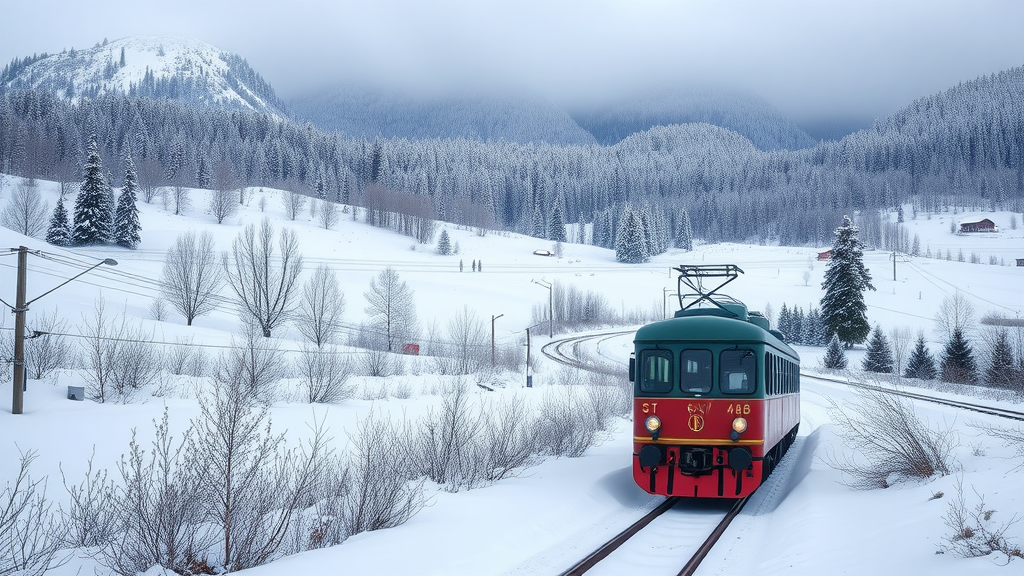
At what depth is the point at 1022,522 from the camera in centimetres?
786

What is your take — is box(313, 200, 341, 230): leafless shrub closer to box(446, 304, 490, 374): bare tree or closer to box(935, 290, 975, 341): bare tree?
box(446, 304, 490, 374): bare tree

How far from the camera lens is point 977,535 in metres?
8.06

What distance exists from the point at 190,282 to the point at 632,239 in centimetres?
9295

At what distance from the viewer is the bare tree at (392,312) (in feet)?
218

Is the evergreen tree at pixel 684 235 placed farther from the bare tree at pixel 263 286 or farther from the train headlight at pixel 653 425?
the train headlight at pixel 653 425

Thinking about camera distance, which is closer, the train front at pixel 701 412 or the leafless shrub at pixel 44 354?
the train front at pixel 701 412

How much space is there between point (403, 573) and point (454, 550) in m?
1.24

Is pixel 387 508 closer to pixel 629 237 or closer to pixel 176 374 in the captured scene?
pixel 176 374

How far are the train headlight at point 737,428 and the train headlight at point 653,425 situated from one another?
1.34m

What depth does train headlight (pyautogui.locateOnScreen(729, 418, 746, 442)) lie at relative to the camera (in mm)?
12914

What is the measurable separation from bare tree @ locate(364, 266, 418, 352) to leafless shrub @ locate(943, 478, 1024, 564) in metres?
58.3

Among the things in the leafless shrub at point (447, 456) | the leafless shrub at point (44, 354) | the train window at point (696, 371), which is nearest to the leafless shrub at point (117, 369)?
the leafless shrub at point (44, 354)

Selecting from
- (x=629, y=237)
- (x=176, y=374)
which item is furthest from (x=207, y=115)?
(x=176, y=374)

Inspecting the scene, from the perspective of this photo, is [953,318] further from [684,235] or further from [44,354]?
[684,235]
